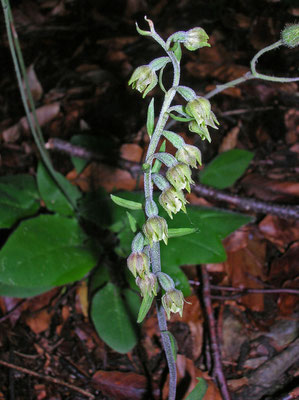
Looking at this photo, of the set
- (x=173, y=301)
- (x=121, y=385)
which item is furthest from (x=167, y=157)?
(x=121, y=385)

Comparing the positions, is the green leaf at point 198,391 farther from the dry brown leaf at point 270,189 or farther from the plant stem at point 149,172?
the dry brown leaf at point 270,189

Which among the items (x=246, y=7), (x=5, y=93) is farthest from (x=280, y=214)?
(x=5, y=93)

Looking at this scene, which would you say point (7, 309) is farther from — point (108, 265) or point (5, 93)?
point (5, 93)

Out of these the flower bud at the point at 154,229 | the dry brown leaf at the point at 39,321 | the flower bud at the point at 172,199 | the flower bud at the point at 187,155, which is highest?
the flower bud at the point at 187,155

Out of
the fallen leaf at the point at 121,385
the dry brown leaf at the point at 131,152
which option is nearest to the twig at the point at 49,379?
the fallen leaf at the point at 121,385

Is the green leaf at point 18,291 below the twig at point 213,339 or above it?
above

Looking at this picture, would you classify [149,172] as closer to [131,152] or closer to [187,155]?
[187,155]
